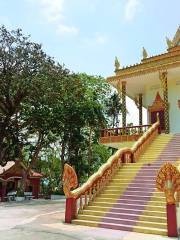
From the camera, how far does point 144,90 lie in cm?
2342

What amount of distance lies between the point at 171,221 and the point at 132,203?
7.47ft

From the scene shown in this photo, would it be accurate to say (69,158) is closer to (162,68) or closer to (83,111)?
(83,111)

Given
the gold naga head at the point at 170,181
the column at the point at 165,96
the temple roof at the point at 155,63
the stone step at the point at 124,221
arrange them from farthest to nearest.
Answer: the temple roof at the point at 155,63
the column at the point at 165,96
the stone step at the point at 124,221
the gold naga head at the point at 170,181

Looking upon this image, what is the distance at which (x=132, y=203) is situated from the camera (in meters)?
11.2

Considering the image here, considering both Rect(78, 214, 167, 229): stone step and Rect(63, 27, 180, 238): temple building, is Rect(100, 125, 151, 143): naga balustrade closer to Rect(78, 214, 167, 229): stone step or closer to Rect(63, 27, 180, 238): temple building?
Rect(63, 27, 180, 238): temple building

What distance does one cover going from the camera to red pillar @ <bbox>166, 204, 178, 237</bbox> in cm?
897

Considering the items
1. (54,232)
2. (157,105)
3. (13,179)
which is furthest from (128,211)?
(13,179)

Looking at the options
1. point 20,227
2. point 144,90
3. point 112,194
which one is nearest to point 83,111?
point 144,90

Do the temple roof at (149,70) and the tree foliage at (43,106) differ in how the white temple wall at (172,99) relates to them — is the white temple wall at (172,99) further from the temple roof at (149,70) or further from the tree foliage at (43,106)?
the tree foliage at (43,106)

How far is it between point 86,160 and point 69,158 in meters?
2.98

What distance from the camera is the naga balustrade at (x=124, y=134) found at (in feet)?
62.0

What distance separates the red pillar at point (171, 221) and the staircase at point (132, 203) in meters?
0.19

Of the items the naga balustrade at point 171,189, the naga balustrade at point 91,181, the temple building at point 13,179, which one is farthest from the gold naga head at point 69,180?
the temple building at point 13,179

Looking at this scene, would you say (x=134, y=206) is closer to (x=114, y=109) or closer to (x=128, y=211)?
(x=128, y=211)
